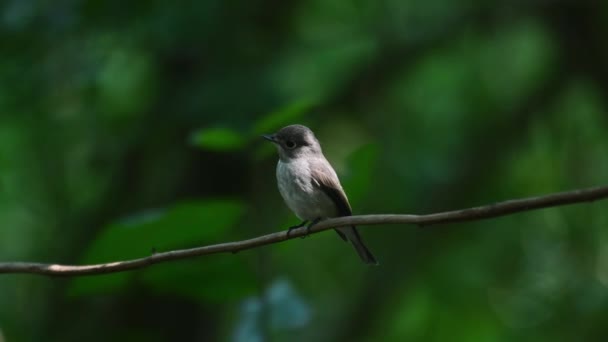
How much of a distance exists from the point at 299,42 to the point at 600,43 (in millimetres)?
2881

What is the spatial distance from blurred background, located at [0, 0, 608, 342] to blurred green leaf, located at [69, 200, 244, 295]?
2.00m

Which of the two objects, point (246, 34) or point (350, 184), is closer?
point (350, 184)

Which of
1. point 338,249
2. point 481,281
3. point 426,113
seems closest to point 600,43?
point 426,113

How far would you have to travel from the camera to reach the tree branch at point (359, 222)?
1991 mm

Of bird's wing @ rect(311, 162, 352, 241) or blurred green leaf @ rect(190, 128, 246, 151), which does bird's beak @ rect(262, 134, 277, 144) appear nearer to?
bird's wing @ rect(311, 162, 352, 241)

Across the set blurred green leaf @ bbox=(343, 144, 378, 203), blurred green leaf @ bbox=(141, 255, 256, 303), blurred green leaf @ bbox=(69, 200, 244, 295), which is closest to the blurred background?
blurred green leaf @ bbox=(141, 255, 256, 303)

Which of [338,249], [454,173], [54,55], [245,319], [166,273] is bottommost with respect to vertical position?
[338,249]

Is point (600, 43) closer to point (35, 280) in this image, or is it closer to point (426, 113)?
point (426, 113)

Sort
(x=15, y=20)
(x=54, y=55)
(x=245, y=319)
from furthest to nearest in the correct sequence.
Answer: (x=54, y=55), (x=15, y=20), (x=245, y=319)

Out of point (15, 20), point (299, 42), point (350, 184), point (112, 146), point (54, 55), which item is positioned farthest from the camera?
point (299, 42)

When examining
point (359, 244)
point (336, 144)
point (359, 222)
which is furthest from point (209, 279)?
point (336, 144)

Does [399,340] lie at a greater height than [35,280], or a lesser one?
lesser

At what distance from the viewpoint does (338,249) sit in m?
8.20

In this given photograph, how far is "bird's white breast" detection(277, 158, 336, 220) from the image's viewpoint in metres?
4.84
